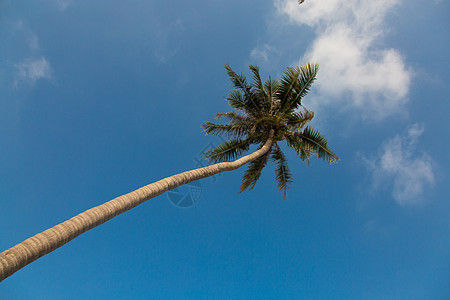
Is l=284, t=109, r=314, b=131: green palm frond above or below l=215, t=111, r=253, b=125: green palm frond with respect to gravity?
below

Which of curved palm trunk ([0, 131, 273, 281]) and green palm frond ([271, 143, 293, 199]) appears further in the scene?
green palm frond ([271, 143, 293, 199])

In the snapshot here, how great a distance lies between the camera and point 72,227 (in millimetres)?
3771

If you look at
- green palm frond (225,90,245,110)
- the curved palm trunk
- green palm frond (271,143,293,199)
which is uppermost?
green palm frond (225,90,245,110)

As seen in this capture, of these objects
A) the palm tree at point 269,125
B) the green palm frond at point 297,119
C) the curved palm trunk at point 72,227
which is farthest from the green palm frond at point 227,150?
the curved palm trunk at point 72,227

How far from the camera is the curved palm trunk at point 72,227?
118 inches

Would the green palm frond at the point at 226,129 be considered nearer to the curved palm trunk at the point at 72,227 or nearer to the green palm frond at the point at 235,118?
the green palm frond at the point at 235,118

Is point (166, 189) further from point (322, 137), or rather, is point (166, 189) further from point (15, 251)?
point (322, 137)

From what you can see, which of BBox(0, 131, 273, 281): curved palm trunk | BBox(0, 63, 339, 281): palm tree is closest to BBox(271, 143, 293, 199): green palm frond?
BBox(0, 63, 339, 281): palm tree

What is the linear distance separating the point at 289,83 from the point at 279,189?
6.29 meters

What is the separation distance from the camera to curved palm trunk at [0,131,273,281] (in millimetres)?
2986

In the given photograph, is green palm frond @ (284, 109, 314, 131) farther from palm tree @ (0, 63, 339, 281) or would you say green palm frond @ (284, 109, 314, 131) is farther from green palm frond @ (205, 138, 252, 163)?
green palm frond @ (205, 138, 252, 163)

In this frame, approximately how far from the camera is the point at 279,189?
13086 millimetres

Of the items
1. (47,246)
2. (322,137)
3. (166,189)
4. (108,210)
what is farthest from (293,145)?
(47,246)

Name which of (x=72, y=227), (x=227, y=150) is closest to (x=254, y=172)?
(x=227, y=150)
